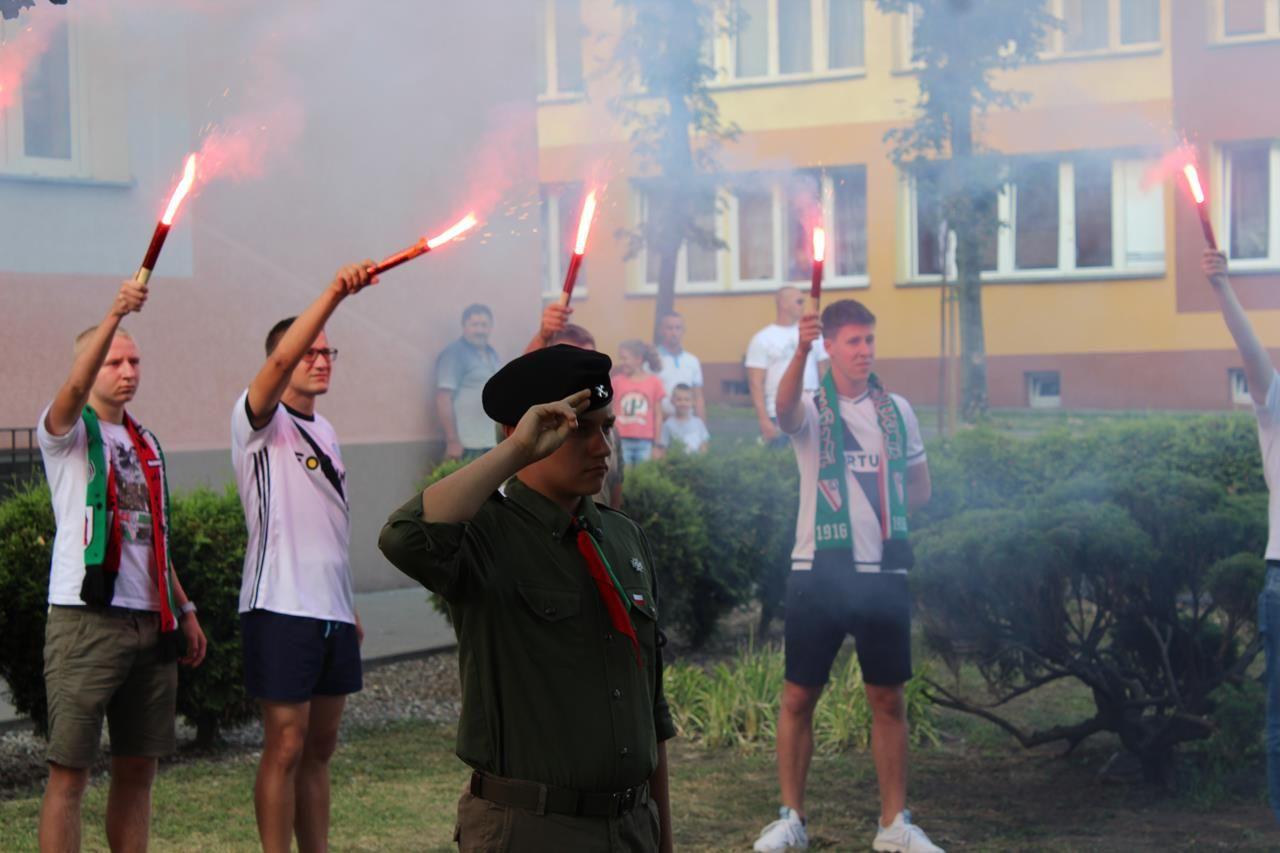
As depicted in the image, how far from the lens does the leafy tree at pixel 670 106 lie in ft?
27.6

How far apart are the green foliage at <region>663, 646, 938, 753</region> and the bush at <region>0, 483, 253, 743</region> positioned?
1923 mm

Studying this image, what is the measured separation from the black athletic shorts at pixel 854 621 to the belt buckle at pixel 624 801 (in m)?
2.84

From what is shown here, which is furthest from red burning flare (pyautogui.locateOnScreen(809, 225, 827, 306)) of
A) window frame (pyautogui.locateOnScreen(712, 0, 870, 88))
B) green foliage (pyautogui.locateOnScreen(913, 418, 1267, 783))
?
window frame (pyautogui.locateOnScreen(712, 0, 870, 88))

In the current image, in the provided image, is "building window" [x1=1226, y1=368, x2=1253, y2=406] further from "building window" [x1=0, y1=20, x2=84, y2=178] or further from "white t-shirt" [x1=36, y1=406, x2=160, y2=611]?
"white t-shirt" [x1=36, y1=406, x2=160, y2=611]

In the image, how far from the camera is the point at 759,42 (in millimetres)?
12516

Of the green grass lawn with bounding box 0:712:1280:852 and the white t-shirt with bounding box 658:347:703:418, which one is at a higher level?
the white t-shirt with bounding box 658:347:703:418

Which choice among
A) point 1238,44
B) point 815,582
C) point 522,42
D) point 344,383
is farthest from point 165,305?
point 1238,44

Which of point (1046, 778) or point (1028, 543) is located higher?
point (1028, 543)

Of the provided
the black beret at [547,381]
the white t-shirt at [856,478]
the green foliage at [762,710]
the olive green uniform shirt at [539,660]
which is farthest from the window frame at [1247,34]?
the olive green uniform shirt at [539,660]

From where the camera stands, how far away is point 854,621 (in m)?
6.12

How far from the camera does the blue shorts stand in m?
5.27

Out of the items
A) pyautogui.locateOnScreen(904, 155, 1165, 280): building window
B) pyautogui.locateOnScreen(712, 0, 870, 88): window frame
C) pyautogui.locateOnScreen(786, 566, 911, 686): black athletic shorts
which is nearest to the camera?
pyautogui.locateOnScreen(786, 566, 911, 686): black athletic shorts

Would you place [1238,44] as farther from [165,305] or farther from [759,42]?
[165,305]

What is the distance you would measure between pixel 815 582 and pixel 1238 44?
497 cm
